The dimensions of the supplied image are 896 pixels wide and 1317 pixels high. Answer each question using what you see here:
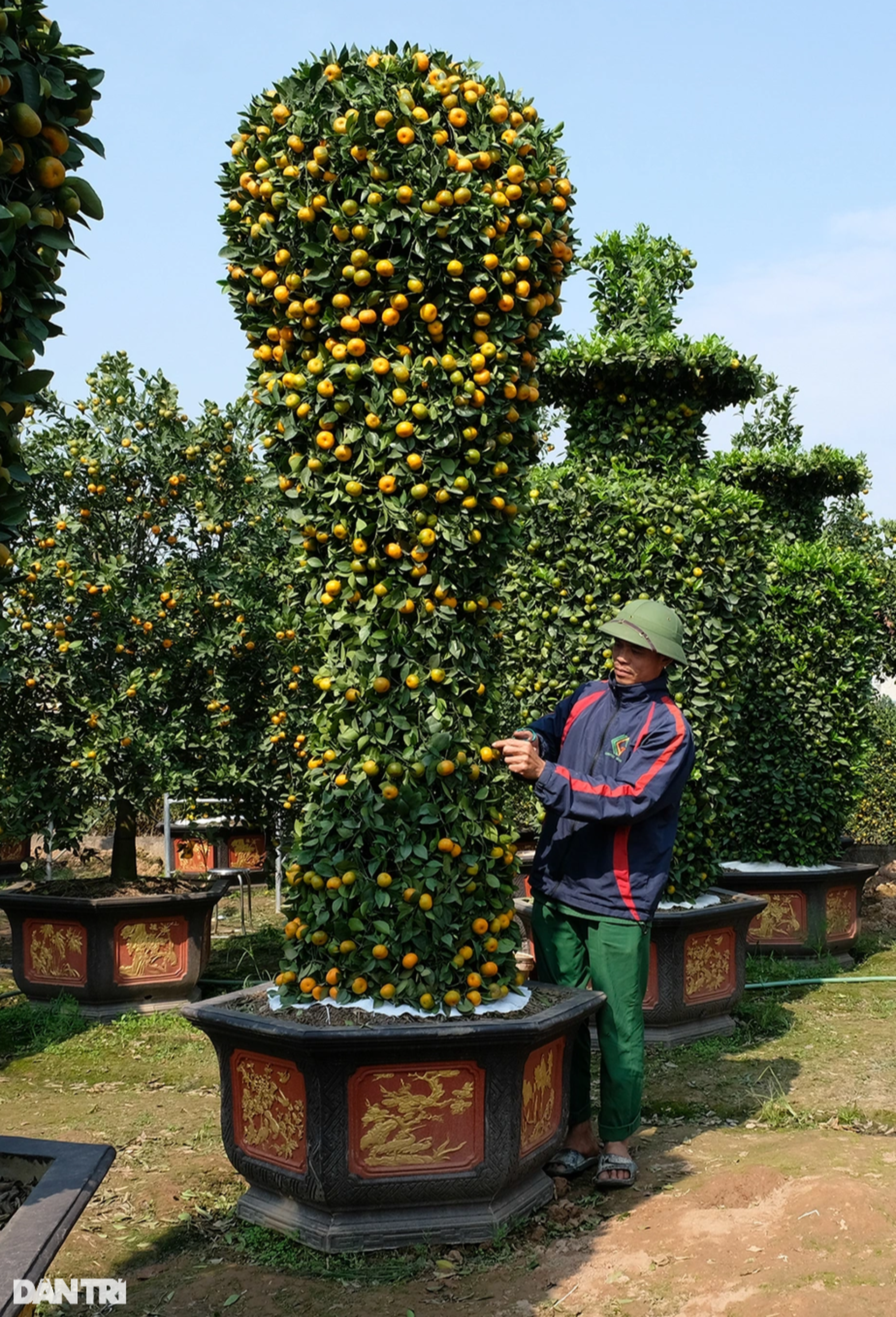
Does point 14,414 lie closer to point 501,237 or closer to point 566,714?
point 501,237

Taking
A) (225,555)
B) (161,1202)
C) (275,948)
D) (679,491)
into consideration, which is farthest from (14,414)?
(275,948)

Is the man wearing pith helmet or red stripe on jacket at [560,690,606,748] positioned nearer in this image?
the man wearing pith helmet

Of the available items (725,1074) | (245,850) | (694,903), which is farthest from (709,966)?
(245,850)

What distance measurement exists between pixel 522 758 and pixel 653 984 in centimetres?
310

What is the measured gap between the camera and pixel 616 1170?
445 cm

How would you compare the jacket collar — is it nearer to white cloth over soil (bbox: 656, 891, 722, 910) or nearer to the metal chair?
white cloth over soil (bbox: 656, 891, 722, 910)

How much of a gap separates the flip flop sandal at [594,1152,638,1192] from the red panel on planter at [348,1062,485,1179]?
0.78 metres

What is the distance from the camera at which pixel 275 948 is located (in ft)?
35.0

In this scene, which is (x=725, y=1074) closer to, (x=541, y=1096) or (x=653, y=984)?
(x=653, y=984)

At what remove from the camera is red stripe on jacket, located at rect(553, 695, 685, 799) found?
4.43 meters

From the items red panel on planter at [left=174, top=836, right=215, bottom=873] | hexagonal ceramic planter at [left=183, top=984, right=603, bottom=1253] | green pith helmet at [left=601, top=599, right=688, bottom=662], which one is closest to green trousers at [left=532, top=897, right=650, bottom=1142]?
hexagonal ceramic planter at [left=183, top=984, right=603, bottom=1253]

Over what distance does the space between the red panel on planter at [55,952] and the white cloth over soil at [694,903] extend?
13.2ft

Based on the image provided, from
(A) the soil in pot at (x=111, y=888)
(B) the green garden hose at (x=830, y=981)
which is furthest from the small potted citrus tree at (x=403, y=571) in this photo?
(B) the green garden hose at (x=830, y=981)

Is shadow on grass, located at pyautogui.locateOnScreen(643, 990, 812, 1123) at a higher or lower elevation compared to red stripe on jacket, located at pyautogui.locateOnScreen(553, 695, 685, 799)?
lower
